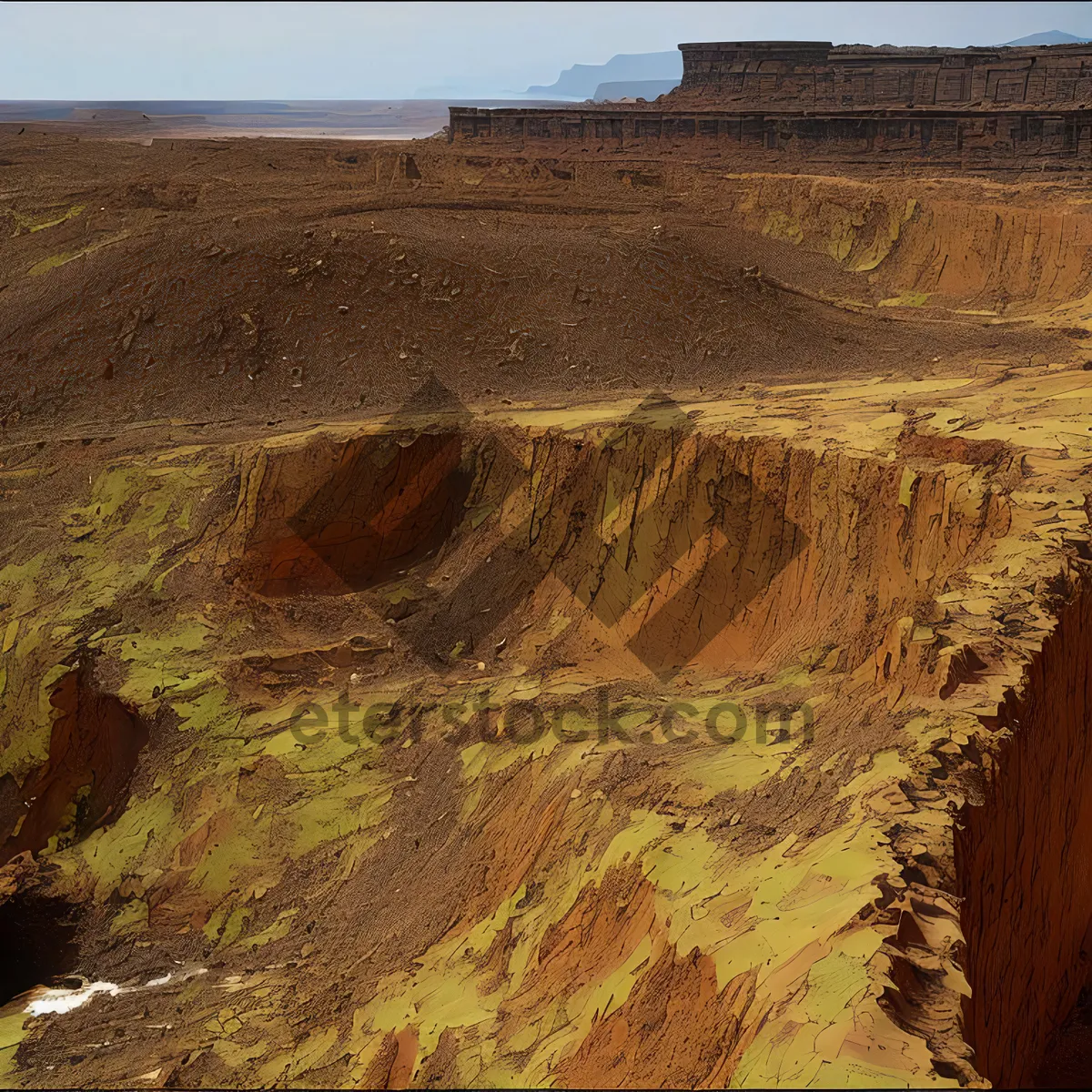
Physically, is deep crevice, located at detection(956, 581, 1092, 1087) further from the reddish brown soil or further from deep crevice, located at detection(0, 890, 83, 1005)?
the reddish brown soil

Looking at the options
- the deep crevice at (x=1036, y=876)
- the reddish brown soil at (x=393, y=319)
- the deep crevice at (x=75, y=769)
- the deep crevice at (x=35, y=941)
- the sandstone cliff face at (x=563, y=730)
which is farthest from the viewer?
the reddish brown soil at (x=393, y=319)

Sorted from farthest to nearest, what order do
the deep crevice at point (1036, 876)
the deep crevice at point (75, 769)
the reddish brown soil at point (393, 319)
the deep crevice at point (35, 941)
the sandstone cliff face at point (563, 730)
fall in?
the reddish brown soil at point (393, 319) < the deep crevice at point (75, 769) < the deep crevice at point (35, 941) < the deep crevice at point (1036, 876) < the sandstone cliff face at point (563, 730)

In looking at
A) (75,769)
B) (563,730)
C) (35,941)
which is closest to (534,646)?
(563,730)

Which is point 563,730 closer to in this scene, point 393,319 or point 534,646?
point 534,646

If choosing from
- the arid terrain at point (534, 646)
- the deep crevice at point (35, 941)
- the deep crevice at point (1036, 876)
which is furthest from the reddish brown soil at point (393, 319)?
the deep crevice at point (1036, 876)

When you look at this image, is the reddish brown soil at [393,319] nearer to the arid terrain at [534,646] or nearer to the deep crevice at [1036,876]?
the arid terrain at [534,646]

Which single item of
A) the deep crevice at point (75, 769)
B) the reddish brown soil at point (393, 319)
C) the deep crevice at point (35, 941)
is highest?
the reddish brown soil at point (393, 319)

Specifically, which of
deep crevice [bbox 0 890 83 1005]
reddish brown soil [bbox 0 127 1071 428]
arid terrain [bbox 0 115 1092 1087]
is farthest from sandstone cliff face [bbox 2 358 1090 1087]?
reddish brown soil [bbox 0 127 1071 428]

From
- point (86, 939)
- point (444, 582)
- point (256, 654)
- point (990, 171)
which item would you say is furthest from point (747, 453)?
point (990, 171)

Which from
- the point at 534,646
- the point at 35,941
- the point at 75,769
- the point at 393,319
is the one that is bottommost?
the point at 35,941
